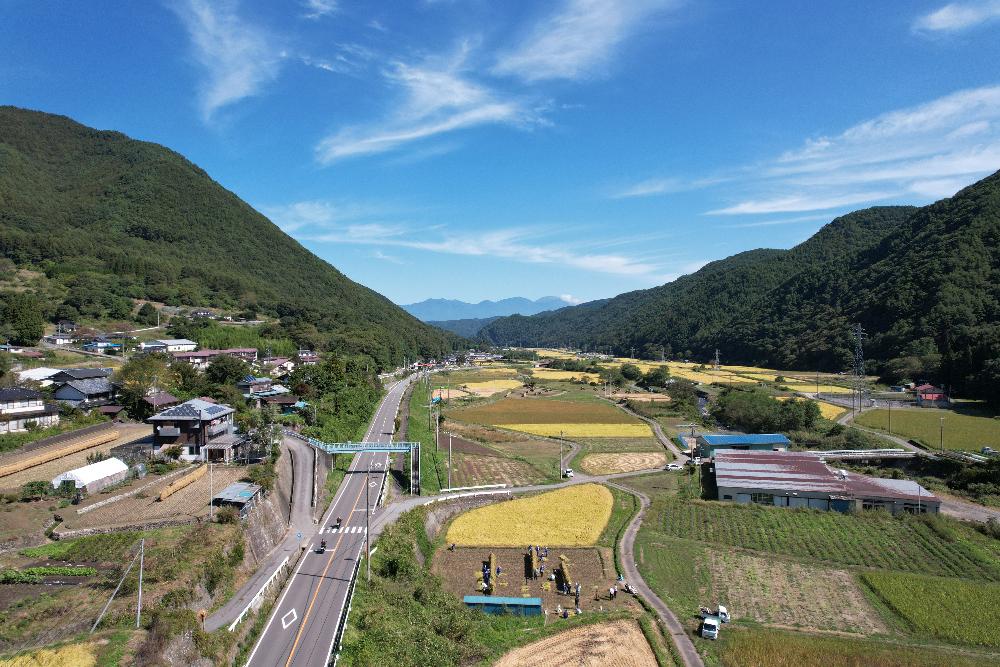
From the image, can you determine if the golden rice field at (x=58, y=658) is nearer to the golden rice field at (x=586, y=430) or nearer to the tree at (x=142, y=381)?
the tree at (x=142, y=381)

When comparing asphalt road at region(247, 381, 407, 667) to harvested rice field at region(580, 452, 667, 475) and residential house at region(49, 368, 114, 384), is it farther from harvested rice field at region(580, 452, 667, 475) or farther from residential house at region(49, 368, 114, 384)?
residential house at region(49, 368, 114, 384)

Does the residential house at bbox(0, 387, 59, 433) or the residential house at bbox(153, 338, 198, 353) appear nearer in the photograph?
the residential house at bbox(0, 387, 59, 433)

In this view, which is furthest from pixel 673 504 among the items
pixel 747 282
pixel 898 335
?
pixel 747 282

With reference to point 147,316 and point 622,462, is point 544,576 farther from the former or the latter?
point 147,316

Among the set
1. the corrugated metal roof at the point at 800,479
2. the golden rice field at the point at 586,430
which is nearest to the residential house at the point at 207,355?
the golden rice field at the point at 586,430

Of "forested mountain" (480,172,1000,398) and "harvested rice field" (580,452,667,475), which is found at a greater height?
"forested mountain" (480,172,1000,398)

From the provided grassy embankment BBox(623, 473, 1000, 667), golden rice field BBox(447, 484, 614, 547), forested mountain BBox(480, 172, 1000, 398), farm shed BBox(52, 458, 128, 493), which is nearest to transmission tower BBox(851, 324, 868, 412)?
forested mountain BBox(480, 172, 1000, 398)

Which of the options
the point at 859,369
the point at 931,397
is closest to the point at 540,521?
the point at 931,397
